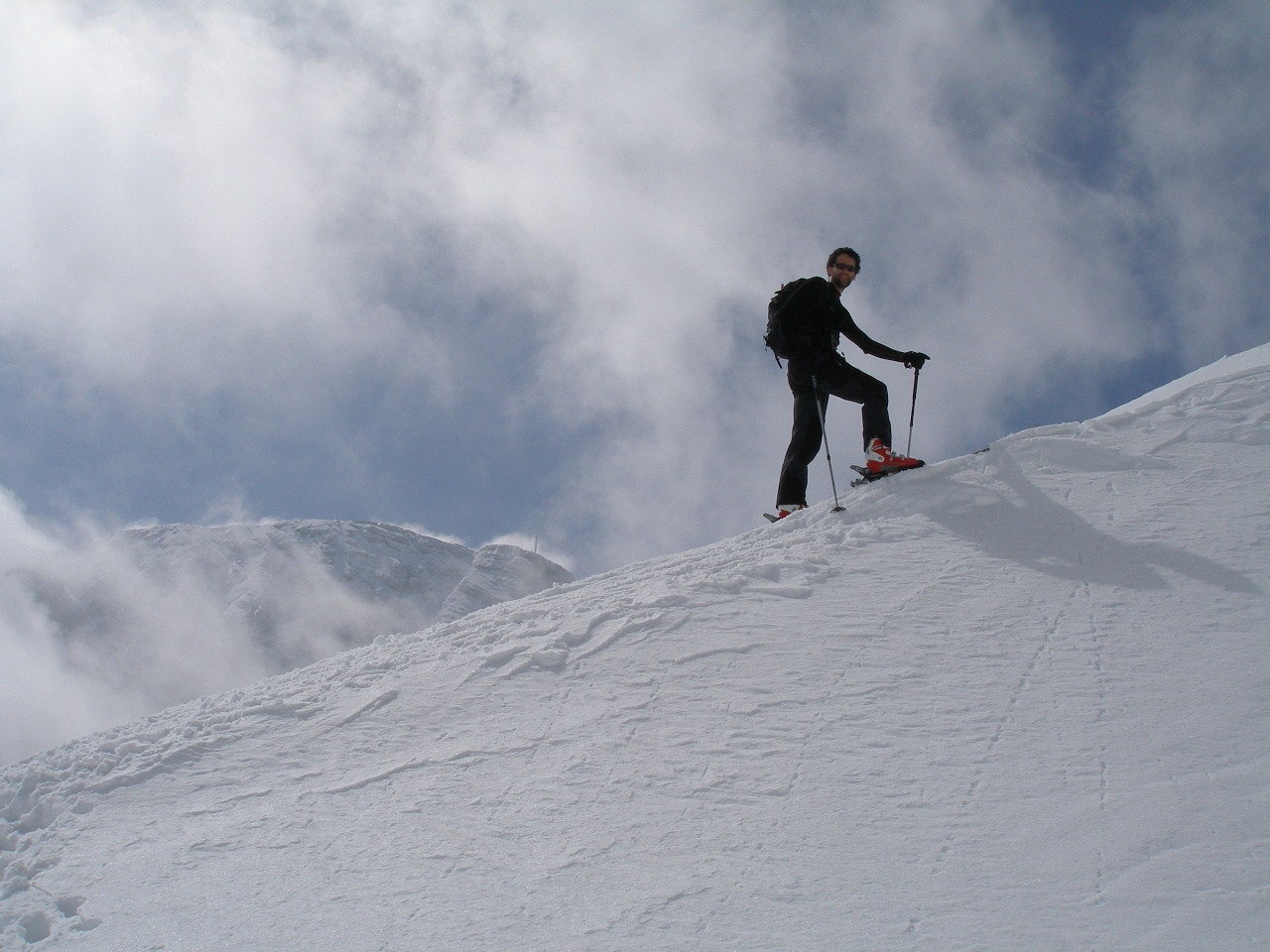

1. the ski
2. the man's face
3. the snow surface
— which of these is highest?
the man's face

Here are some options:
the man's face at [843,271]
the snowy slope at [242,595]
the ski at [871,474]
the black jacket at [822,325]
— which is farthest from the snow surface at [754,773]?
the snowy slope at [242,595]

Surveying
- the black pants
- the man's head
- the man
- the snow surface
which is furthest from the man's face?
the snow surface

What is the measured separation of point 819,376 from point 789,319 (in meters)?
0.49

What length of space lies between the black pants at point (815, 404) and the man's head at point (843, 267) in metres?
0.65

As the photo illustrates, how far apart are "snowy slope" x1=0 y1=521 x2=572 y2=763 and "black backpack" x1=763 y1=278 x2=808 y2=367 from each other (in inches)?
5460

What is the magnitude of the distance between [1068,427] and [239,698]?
5735 millimetres

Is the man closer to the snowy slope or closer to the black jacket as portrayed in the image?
the black jacket

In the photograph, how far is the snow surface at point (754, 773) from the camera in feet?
7.58

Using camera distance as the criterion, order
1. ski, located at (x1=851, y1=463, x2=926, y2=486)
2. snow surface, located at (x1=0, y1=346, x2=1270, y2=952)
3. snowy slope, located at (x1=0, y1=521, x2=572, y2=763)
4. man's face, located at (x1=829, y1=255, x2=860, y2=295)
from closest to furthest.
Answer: snow surface, located at (x1=0, y1=346, x2=1270, y2=952) → ski, located at (x1=851, y1=463, x2=926, y2=486) → man's face, located at (x1=829, y1=255, x2=860, y2=295) → snowy slope, located at (x1=0, y1=521, x2=572, y2=763)

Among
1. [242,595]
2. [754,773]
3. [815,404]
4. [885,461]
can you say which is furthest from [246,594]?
[754,773]

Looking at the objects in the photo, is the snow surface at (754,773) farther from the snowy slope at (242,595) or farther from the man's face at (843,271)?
the snowy slope at (242,595)

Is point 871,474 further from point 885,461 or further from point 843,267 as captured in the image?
point 843,267

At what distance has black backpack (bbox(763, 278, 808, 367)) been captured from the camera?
20.8 feet

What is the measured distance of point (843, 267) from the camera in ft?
21.8
